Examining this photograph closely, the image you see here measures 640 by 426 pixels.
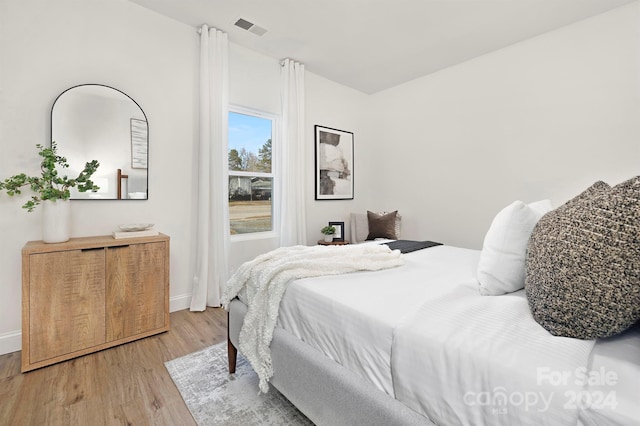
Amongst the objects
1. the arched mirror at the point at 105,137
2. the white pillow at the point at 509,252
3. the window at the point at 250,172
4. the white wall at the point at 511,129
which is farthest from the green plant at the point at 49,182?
the white wall at the point at 511,129

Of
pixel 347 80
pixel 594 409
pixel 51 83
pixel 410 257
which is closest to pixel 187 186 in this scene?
pixel 51 83

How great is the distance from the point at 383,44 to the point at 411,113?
48.0 inches

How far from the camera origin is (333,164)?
168 inches

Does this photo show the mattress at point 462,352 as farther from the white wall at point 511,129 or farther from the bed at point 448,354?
the white wall at point 511,129

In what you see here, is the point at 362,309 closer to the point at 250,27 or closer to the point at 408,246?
the point at 408,246

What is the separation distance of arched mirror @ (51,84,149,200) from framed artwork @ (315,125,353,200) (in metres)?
2.14

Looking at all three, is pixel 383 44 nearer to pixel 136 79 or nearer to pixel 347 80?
pixel 347 80

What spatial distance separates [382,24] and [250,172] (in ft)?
6.91

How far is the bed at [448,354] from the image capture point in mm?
714

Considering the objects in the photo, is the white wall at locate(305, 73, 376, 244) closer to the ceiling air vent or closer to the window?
the window

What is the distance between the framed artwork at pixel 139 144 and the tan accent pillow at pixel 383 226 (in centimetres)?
277

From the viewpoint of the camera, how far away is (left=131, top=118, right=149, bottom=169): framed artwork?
103 inches

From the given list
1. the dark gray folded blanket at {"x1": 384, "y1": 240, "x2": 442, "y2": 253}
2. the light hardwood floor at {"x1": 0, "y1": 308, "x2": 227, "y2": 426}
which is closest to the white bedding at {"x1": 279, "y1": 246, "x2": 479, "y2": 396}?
the dark gray folded blanket at {"x1": 384, "y1": 240, "x2": 442, "y2": 253}

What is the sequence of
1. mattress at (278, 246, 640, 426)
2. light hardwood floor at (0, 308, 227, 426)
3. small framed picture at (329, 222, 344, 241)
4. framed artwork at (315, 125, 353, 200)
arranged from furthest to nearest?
1. framed artwork at (315, 125, 353, 200)
2. small framed picture at (329, 222, 344, 241)
3. light hardwood floor at (0, 308, 227, 426)
4. mattress at (278, 246, 640, 426)
